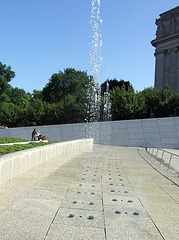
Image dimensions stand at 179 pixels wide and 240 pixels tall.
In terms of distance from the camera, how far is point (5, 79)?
44.5 metres

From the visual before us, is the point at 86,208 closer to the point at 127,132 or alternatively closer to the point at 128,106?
the point at 127,132

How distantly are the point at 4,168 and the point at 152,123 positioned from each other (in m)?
21.9

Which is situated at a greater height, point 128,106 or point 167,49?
point 167,49

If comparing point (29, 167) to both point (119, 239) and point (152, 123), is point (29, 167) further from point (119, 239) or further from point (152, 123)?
point (152, 123)

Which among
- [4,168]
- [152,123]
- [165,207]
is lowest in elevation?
[165,207]

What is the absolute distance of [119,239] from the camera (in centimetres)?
319

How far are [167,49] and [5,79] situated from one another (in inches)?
1177

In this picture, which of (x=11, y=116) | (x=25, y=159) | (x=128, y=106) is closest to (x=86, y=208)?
(x=25, y=159)

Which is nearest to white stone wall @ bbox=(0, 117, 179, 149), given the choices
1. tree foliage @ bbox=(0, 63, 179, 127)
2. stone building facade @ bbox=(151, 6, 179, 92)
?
tree foliage @ bbox=(0, 63, 179, 127)

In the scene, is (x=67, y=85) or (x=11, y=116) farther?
(x=67, y=85)

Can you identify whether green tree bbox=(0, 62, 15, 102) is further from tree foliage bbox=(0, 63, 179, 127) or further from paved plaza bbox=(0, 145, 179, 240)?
paved plaza bbox=(0, 145, 179, 240)

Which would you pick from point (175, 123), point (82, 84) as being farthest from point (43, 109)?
point (175, 123)

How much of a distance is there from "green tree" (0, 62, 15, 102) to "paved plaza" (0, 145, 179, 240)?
40480mm

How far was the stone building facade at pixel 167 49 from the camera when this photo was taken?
131ft
